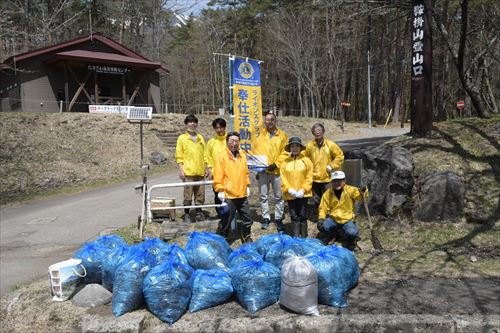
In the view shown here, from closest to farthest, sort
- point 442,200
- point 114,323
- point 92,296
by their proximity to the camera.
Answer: point 114,323, point 92,296, point 442,200

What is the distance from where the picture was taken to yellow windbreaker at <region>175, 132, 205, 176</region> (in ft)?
22.6

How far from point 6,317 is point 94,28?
119 feet

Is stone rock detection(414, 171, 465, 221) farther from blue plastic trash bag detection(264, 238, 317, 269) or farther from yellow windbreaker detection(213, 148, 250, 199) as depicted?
yellow windbreaker detection(213, 148, 250, 199)

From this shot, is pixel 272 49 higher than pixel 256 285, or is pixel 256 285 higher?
pixel 272 49

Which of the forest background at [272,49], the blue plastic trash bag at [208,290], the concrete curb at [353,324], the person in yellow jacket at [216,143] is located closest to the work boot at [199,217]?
the person in yellow jacket at [216,143]

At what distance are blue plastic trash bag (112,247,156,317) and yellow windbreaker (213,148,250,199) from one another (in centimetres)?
180

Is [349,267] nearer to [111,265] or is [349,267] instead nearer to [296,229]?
[296,229]

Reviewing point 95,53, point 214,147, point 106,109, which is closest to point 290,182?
point 214,147

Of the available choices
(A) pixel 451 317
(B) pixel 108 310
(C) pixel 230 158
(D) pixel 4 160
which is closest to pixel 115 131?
(D) pixel 4 160

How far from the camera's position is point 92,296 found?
4.46 meters

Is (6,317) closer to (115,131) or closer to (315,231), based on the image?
(315,231)

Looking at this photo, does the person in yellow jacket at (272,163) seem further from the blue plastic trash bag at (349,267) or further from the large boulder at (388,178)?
the blue plastic trash bag at (349,267)

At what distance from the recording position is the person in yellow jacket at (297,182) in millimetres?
5707

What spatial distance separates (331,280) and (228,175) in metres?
2.28
